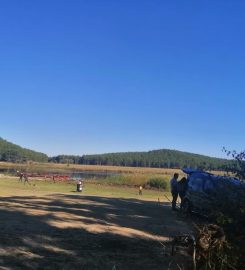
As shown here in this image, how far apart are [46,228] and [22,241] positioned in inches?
71.7

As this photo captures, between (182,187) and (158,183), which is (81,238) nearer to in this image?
(182,187)

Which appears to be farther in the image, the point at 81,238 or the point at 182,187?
the point at 182,187

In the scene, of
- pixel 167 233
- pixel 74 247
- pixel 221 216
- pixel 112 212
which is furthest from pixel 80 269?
pixel 112 212

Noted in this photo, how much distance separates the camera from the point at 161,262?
1170 cm

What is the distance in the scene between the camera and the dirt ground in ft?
36.1

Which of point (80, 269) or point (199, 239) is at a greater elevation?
point (199, 239)

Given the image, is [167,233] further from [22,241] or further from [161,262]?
[22,241]

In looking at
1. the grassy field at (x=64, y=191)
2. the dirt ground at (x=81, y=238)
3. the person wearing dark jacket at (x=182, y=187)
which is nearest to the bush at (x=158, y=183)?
the grassy field at (x=64, y=191)

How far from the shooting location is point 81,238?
13.0 m

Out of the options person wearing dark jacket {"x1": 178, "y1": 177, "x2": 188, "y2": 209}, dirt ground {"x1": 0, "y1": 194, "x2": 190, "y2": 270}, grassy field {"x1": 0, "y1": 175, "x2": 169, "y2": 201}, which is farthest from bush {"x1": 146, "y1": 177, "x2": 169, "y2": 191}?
dirt ground {"x1": 0, "y1": 194, "x2": 190, "y2": 270}

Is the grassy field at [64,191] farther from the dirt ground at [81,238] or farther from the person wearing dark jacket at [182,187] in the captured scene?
the dirt ground at [81,238]

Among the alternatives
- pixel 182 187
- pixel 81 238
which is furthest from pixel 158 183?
pixel 81 238

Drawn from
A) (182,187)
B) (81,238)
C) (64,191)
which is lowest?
(81,238)

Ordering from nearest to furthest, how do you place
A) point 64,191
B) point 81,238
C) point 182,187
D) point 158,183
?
point 81,238, point 182,187, point 64,191, point 158,183
